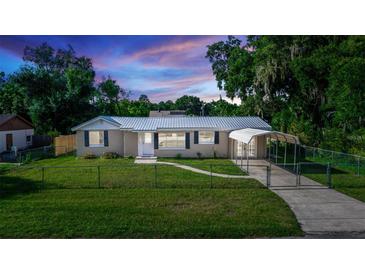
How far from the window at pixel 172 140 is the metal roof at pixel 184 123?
52 cm

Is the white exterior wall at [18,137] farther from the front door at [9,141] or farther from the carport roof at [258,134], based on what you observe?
the carport roof at [258,134]

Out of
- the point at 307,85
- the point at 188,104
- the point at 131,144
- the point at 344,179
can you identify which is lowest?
the point at 344,179

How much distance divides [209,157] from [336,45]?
10.5 m

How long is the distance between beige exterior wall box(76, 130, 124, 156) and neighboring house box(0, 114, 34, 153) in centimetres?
607

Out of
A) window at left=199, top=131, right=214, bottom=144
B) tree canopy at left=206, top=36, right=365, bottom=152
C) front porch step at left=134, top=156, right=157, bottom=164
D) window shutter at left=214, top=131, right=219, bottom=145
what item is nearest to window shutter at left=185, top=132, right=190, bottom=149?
window at left=199, top=131, right=214, bottom=144

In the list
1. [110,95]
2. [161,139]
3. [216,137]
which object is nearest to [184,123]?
[161,139]

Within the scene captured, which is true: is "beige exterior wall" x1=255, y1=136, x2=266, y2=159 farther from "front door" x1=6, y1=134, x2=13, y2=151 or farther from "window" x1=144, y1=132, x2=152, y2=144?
"front door" x1=6, y1=134, x2=13, y2=151

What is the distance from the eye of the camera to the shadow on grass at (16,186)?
10.0 metres

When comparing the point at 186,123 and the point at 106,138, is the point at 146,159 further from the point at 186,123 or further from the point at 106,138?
the point at 186,123

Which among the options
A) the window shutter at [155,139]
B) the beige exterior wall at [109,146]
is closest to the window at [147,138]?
the window shutter at [155,139]

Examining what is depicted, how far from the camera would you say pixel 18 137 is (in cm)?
2414

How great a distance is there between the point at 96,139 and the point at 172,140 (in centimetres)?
516

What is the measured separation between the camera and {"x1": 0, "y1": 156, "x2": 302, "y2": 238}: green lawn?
656 centimetres

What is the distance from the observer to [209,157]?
61.7 ft
